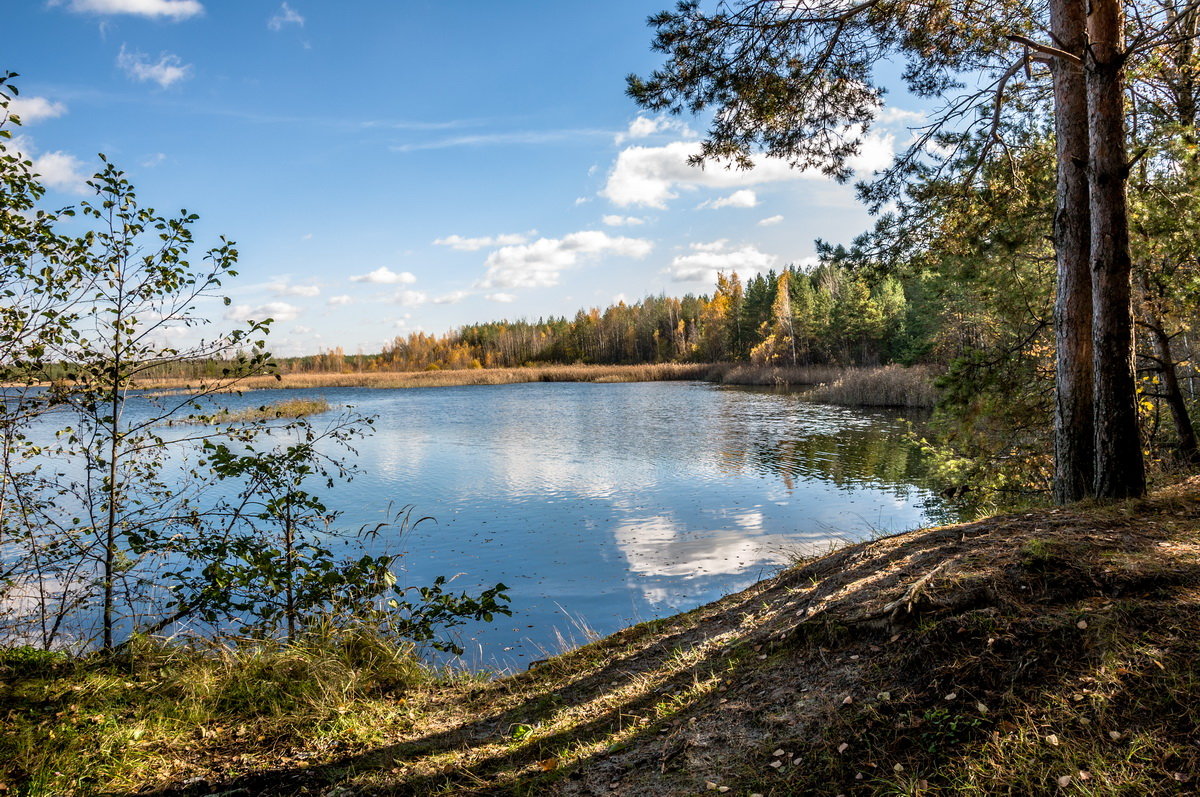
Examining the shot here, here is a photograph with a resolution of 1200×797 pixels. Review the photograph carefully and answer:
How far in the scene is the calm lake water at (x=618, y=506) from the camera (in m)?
8.33

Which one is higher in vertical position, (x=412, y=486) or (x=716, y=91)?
(x=716, y=91)

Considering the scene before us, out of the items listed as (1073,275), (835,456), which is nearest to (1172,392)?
(1073,275)

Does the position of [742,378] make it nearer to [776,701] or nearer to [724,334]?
[724,334]

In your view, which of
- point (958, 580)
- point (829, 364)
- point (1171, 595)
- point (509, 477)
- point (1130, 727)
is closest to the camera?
point (1130, 727)

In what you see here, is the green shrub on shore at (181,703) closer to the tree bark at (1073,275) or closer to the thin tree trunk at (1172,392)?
the tree bark at (1073,275)

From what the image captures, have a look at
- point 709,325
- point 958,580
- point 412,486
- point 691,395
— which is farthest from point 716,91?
point 709,325

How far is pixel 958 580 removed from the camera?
3.28 m

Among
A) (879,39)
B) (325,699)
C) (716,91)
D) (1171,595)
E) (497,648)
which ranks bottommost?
(497,648)

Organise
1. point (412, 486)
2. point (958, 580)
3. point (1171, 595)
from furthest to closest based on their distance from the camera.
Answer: point (412, 486) → point (958, 580) → point (1171, 595)

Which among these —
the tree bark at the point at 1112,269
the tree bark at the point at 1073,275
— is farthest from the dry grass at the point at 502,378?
the tree bark at the point at 1112,269

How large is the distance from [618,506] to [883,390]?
79.0ft

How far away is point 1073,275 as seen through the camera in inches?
217

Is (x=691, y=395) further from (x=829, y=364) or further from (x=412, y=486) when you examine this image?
(x=412, y=486)

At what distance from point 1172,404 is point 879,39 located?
552 centimetres
